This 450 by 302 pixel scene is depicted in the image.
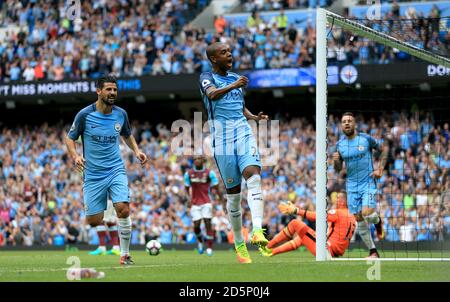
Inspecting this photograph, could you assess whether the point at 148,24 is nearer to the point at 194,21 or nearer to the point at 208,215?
the point at 194,21

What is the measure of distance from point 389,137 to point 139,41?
38.6 feet

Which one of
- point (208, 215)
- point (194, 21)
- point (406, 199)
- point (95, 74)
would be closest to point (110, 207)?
point (208, 215)

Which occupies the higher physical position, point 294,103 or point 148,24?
point 148,24

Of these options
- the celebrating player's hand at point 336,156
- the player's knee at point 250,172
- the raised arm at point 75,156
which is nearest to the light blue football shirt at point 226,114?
the player's knee at point 250,172

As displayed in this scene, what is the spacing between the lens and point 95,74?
34.8 m

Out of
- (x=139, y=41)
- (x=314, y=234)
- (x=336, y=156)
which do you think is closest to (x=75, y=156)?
(x=314, y=234)

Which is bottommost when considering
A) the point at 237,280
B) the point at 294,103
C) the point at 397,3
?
the point at 237,280

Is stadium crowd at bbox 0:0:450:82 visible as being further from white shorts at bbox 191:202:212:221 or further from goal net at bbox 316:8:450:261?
white shorts at bbox 191:202:212:221

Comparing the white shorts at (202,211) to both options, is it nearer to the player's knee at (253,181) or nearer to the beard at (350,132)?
the beard at (350,132)

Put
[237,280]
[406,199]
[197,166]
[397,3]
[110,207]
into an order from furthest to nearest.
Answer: [397,3]
[406,199]
[110,207]
[197,166]
[237,280]

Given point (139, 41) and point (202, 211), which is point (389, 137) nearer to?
point (202, 211)

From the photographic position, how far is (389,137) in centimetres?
2664

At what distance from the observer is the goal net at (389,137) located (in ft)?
48.4

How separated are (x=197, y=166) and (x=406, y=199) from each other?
665 centimetres
